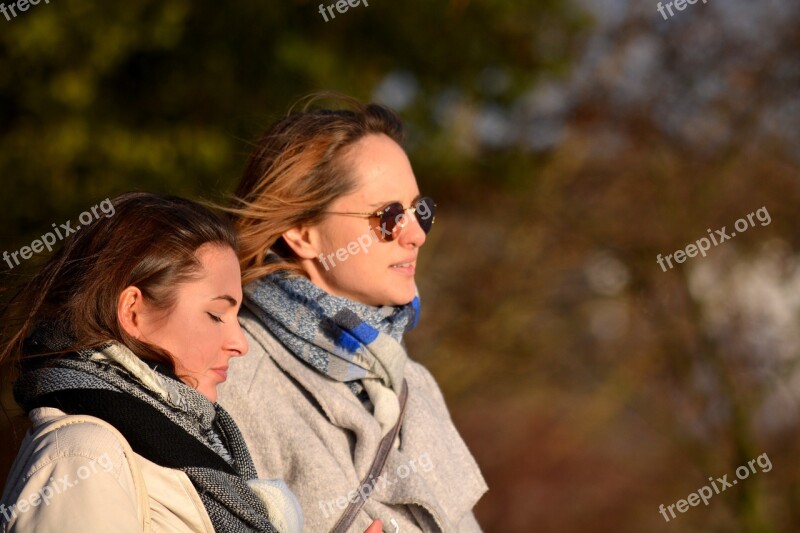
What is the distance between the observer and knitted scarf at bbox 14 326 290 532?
2164 millimetres

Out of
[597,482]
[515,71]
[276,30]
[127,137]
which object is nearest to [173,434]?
[127,137]

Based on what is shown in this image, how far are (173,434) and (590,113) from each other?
641 centimetres

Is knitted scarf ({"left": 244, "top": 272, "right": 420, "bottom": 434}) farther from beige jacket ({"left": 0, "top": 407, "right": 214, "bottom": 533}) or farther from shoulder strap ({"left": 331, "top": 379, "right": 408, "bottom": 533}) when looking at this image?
beige jacket ({"left": 0, "top": 407, "right": 214, "bottom": 533})

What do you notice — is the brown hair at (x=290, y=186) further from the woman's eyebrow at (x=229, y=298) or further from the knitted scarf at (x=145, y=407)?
the knitted scarf at (x=145, y=407)

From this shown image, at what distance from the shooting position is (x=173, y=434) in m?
2.23

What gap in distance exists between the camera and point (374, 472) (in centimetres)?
299

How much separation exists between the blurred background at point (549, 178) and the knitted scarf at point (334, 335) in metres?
2.73

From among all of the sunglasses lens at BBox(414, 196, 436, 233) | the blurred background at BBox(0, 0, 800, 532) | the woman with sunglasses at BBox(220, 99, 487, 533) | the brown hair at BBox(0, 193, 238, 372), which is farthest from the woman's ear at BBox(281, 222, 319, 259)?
the blurred background at BBox(0, 0, 800, 532)

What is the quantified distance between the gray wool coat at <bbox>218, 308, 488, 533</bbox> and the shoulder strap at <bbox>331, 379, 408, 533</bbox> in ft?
0.04

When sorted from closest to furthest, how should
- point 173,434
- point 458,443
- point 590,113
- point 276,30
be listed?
point 173,434, point 458,443, point 276,30, point 590,113

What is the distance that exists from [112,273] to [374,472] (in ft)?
3.27

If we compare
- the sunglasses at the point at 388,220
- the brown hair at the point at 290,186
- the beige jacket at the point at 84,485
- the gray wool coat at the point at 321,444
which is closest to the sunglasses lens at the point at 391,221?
the sunglasses at the point at 388,220

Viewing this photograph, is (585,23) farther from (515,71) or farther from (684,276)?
(684,276)

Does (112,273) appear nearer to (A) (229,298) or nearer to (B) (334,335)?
Answer: (A) (229,298)
